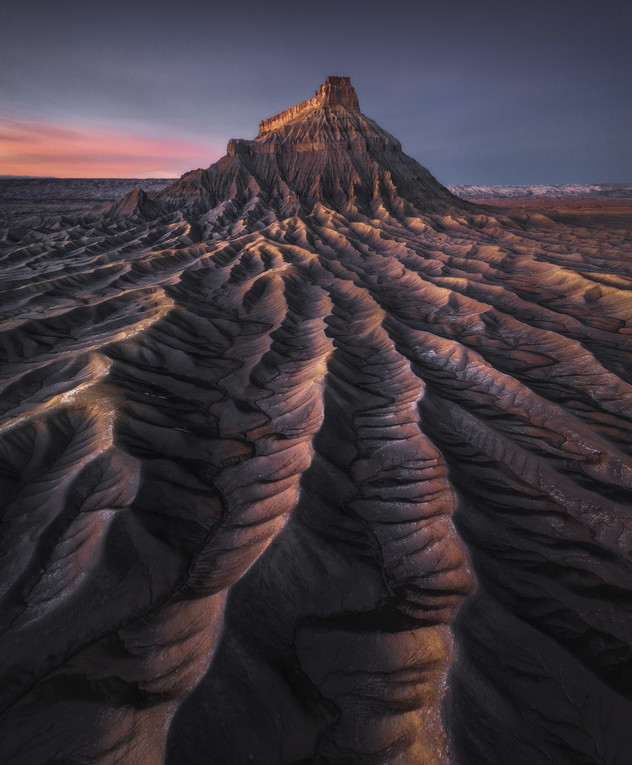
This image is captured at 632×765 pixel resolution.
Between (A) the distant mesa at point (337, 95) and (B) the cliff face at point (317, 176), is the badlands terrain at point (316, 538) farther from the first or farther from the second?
(A) the distant mesa at point (337, 95)

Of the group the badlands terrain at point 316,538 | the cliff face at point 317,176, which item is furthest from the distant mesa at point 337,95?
the badlands terrain at point 316,538

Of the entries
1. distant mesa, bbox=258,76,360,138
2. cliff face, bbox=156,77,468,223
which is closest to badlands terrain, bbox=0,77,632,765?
cliff face, bbox=156,77,468,223

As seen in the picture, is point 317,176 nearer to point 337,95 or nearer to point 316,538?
point 337,95

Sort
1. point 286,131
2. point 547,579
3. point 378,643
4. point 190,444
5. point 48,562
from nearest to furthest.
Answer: point 378,643 < point 547,579 < point 48,562 < point 190,444 < point 286,131

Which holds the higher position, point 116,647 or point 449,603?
point 449,603

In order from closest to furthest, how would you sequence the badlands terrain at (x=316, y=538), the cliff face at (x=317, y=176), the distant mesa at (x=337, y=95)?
the badlands terrain at (x=316, y=538), the cliff face at (x=317, y=176), the distant mesa at (x=337, y=95)

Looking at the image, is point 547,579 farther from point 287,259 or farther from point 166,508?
point 287,259

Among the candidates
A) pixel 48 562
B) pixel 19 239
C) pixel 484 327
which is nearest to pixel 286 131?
pixel 19 239

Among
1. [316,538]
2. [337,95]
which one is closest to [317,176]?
[337,95]
